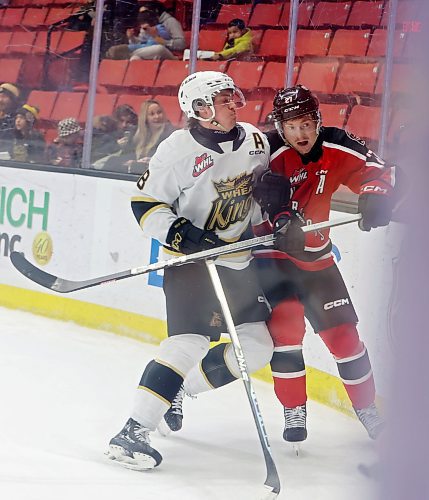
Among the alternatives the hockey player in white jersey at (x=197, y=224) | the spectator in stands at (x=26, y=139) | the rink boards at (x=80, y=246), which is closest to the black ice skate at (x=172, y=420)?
the hockey player in white jersey at (x=197, y=224)

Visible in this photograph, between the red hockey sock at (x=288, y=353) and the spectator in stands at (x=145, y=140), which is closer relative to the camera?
the red hockey sock at (x=288, y=353)

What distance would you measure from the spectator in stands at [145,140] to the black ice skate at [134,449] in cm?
199

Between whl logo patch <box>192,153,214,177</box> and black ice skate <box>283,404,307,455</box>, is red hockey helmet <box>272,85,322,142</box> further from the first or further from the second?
black ice skate <box>283,404,307,455</box>

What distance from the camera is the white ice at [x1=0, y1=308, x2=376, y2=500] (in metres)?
A: 2.12

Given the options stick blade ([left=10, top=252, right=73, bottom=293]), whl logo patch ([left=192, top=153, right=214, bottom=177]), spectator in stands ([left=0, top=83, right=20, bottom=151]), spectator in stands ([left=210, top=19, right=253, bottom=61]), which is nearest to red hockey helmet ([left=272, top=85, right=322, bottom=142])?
whl logo patch ([left=192, top=153, right=214, bottom=177])

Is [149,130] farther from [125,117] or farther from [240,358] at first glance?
[240,358]

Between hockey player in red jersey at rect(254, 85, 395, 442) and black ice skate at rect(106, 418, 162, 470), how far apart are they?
1.30 ft

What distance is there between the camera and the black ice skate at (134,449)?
7.37ft

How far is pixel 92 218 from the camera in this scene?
4.19 metres

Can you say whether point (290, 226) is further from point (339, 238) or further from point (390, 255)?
point (390, 255)

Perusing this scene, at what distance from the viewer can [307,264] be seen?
250 cm

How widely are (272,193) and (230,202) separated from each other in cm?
11

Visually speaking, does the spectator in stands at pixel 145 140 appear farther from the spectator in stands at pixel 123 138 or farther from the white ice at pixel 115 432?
the white ice at pixel 115 432

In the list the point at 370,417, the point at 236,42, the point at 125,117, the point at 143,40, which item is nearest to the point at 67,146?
the point at 125,117
